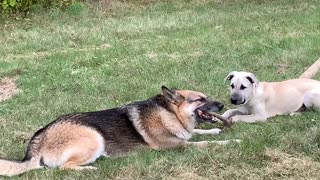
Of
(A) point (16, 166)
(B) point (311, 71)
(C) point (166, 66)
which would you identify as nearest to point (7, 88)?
(C) point (166, 66)

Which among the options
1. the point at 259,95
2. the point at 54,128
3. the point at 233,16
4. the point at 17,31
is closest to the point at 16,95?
the point at 54,128

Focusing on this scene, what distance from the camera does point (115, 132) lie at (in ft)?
18.6

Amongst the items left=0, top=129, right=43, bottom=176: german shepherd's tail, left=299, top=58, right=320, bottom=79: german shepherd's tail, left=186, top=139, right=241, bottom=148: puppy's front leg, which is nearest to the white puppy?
left=299, top=58, right=320, bottom=79: german shepherd's tail

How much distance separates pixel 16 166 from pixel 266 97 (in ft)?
11.3

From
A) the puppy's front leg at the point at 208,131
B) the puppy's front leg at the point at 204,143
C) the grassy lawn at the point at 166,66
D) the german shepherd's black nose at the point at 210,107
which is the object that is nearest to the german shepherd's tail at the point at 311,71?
the grassy lawn at the point at 166,66

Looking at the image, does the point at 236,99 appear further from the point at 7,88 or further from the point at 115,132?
the point at 7,88

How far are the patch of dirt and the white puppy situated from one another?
10.9 feet

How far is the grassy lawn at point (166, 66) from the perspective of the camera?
526 cm

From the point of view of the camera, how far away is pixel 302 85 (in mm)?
7234

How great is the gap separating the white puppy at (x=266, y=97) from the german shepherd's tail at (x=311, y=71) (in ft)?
3.19

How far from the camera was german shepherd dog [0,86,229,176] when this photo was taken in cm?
530

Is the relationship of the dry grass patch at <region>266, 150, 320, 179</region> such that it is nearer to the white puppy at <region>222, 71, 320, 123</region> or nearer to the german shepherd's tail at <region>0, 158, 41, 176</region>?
the white puppy at <region>222, 71, 320, 123</region>

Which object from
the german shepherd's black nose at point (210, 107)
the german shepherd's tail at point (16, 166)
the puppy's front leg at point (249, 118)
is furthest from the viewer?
the puppy's front leg at point (249, 118)

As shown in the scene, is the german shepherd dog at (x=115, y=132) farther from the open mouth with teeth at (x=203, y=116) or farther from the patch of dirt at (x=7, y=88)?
the patch of dirt at (x=7, y=88)
